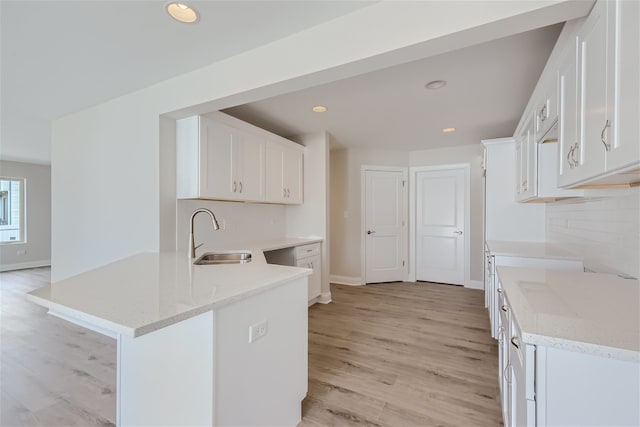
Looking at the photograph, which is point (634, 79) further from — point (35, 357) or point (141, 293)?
point (35, 357)

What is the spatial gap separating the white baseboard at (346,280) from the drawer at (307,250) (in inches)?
57.4

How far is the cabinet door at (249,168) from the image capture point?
311cm

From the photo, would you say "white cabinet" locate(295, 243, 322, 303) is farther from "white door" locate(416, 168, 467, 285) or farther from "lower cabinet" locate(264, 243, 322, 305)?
"white door" locate(416, 168, 467, 285)

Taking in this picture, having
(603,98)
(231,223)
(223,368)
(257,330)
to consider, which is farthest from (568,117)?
(231,223)

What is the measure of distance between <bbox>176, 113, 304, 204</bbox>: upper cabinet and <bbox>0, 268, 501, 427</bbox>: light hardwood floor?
65.5 inches

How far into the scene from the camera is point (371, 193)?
5.19m

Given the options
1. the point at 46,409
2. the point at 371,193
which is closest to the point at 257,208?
the point at 371,193

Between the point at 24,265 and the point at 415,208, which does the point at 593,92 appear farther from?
the point at 24,265

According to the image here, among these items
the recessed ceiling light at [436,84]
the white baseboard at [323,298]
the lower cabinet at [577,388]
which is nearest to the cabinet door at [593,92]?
the lower cabinet at [577,388]

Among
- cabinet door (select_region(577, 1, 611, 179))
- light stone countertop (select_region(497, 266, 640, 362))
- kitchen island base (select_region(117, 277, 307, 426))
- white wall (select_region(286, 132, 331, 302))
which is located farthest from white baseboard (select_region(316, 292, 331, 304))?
cabinet door (select_region(577, 1, 611, 179))

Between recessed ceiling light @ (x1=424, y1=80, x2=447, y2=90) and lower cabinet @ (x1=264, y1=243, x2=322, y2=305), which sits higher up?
recessed ceiling light @ (x1=424, y1=80, x2=447, y2=90)

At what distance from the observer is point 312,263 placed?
3.77m

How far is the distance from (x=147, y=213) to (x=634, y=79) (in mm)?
3170

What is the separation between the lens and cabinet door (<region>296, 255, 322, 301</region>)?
3.66 meters
